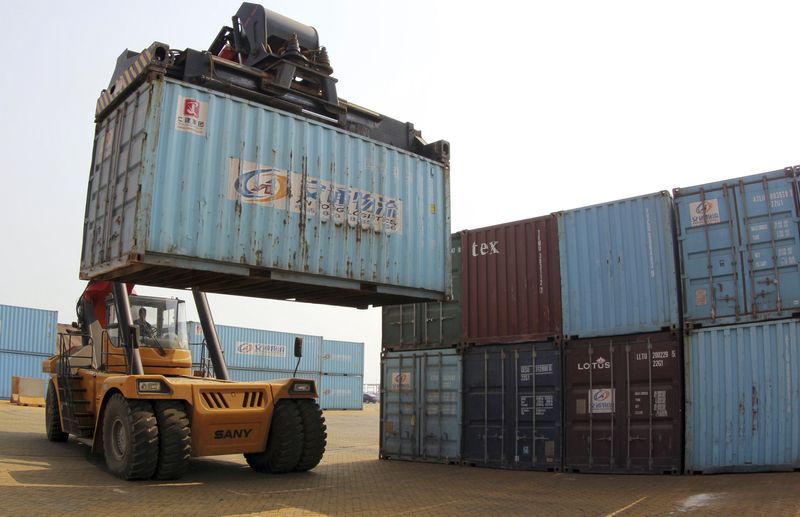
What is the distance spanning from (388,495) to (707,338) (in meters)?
5.81

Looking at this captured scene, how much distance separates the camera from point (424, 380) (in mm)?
14148

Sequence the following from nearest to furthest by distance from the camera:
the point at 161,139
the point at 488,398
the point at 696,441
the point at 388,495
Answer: the point at 161,139 → the point at 388,495 → the point at 696,441 → the point at 488,398

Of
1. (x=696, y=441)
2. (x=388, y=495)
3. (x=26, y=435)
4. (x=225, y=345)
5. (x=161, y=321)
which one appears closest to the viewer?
(x=388, y=495)

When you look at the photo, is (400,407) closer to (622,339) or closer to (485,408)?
(485,408)

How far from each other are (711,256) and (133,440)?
31.0 feet

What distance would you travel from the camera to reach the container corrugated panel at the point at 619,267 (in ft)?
37.7

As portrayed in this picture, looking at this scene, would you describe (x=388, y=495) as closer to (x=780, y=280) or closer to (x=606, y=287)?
(x=606, y=287)

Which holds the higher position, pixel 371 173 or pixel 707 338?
pixel 371 173

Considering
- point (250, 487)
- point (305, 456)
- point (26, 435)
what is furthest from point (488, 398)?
point (26, 435)

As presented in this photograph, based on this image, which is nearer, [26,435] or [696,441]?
[696,441]

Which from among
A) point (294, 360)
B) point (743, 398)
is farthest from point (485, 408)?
point (294, 360)

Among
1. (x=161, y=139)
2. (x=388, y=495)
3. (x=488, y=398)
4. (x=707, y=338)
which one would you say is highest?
(x=161, y=139)

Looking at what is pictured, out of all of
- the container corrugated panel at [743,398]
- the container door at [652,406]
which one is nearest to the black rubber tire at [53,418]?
the container door at [652,406]

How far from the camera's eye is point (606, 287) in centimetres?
1213
